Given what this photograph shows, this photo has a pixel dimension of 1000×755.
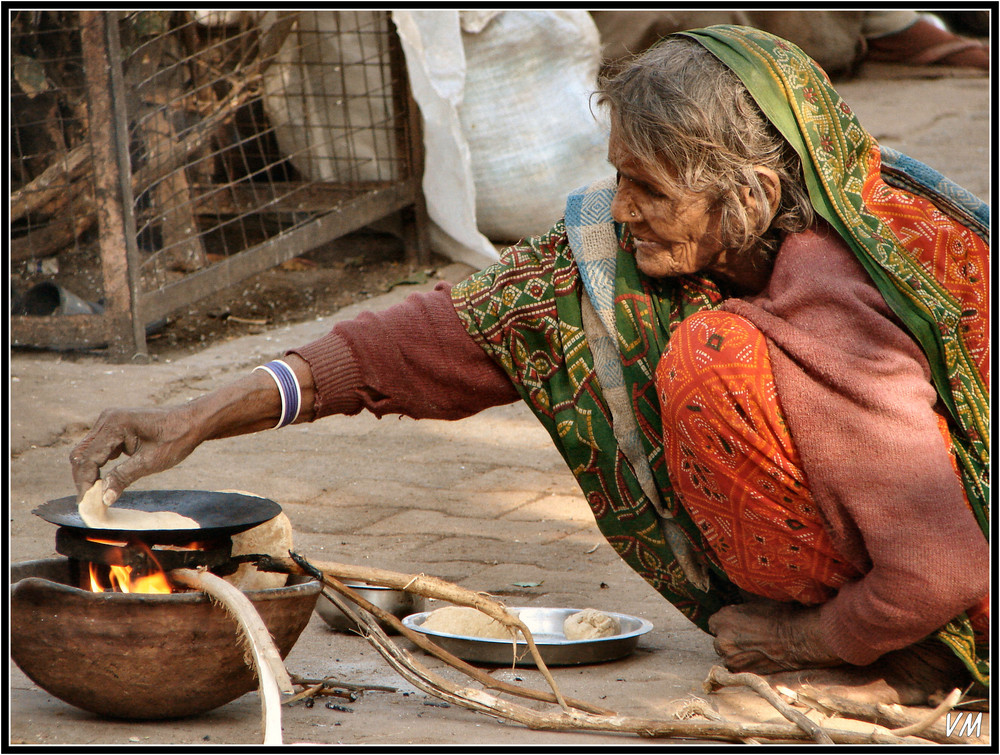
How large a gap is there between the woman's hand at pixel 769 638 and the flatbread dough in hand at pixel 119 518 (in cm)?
110

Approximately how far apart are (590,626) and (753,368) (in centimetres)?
74

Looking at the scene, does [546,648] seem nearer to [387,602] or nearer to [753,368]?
[387,602]

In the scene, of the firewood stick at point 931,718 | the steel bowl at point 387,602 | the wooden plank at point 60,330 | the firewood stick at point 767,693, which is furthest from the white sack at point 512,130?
the firewood stick at point 931,718

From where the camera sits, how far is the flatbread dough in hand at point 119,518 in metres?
1.93

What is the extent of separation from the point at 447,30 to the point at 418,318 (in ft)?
11.8

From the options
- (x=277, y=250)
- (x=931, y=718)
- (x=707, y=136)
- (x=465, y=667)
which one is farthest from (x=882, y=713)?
(x=277, y=250)

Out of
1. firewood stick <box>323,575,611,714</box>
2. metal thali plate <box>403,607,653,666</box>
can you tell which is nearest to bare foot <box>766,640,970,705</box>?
metal thali plate <box>403,607,653,666</box>

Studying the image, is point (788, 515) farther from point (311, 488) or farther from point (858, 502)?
point (311, 488)

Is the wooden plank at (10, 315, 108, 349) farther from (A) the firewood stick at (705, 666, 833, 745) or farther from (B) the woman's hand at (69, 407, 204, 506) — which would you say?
(A) the firewood stick at (705, 666, 833, 745)

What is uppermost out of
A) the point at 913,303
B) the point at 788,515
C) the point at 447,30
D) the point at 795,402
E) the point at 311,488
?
the point at 447,30

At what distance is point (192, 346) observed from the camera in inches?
200

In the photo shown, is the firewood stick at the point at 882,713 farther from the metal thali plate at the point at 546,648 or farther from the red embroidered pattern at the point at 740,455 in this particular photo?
the metal thali plate at the point at 546,648

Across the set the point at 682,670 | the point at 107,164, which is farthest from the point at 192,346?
the point at 682,670

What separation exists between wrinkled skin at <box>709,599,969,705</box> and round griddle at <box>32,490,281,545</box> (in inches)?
38.8
